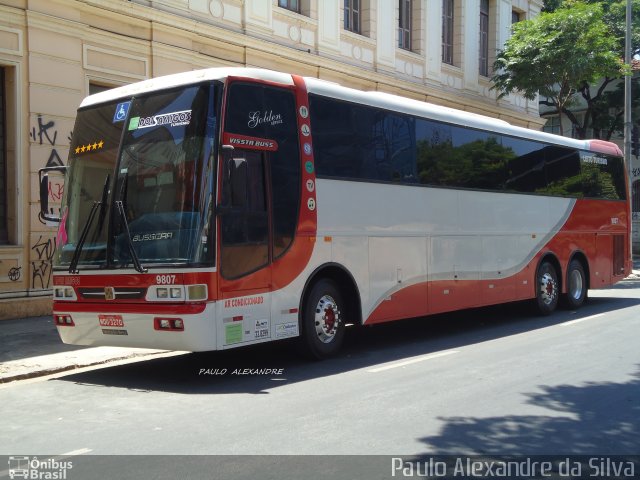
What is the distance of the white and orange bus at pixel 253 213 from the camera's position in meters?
7.70

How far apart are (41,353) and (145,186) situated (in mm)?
3518

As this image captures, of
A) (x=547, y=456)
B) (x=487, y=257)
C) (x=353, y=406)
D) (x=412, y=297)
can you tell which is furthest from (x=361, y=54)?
(x=547, y=456)

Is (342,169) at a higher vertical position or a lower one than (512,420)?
higher

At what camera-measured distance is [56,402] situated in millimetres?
7301

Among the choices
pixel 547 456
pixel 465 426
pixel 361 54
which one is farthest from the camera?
pixel 361 54

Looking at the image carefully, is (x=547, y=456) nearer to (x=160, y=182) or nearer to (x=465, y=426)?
(x=465, y=426)

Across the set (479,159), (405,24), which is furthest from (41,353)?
(405,24)

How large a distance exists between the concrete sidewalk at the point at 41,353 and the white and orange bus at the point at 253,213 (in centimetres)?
80

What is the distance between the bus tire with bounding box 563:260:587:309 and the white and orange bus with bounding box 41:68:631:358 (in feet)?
13.3

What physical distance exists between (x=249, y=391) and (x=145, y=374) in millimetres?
1840

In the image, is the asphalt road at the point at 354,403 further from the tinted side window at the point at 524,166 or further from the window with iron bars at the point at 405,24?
the window with iron bars at the point at 405,24

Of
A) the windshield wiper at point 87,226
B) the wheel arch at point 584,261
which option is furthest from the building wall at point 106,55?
the wheel arch at point 584,261

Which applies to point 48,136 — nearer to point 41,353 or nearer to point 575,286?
point 41,353

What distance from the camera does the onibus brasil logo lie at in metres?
4.96
